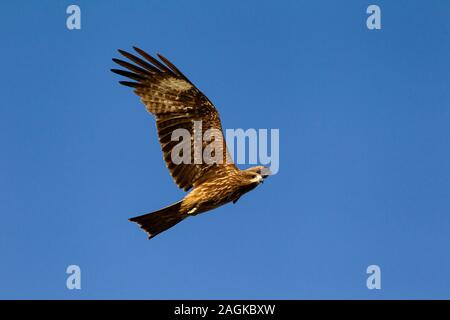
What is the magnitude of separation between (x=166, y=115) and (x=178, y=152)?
0.61 meters

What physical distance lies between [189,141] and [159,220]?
1377 millimetres

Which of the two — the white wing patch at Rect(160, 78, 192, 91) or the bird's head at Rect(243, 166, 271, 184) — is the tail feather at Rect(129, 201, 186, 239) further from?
the white wing patch at Rect(160, 78, 192, 91)

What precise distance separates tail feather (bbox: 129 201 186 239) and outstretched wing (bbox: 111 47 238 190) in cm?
65

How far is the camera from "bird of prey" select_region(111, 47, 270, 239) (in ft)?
38.7

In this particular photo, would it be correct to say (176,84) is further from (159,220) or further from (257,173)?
(159,220)

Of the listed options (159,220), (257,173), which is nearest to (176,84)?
(257,173)

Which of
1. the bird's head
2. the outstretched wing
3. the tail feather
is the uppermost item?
the outstretched wing

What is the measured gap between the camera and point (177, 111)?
1251 centimetres

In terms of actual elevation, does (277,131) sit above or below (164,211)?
above

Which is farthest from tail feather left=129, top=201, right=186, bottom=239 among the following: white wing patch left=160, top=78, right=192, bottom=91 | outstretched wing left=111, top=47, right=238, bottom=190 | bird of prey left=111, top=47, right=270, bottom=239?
white wing patch left=160, top=78, right=192, bottom=91

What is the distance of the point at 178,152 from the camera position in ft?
40.4
